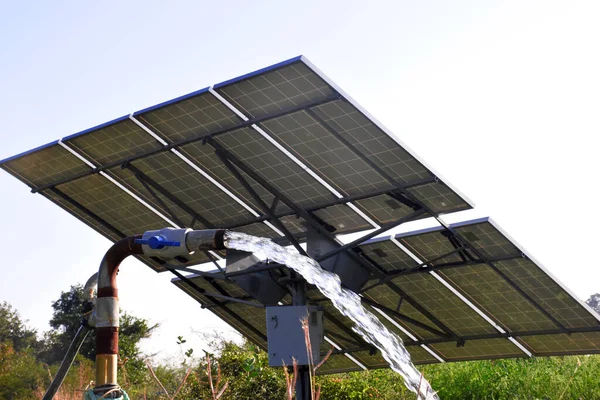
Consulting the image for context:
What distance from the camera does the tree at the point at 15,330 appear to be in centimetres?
4012

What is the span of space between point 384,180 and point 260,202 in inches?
70.7

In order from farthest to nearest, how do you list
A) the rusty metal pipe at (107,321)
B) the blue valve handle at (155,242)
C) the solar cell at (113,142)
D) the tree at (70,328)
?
1. the tree at (70,328)
2. the solar cell at (113,142)
3. the blue valve handle at (155,242)
4. the rusty metal pipe at (107,321)

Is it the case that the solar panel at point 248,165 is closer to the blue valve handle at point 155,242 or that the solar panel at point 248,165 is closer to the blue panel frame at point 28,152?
the blue panel frame at point 28,152

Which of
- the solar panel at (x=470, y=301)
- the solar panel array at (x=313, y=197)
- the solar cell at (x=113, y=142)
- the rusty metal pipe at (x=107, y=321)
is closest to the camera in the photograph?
the rusty metal pipe at (x=107, y=321)

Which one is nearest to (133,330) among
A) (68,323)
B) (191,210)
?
(68,323)

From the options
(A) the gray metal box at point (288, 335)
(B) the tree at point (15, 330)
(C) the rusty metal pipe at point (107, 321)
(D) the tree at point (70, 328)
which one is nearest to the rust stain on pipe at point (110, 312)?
(C) the rusty metal pipe at point (107, 321)

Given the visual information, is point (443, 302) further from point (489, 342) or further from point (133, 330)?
point (133, 330)

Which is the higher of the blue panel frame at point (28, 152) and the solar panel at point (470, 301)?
the blue panel frame at point (28, 152)

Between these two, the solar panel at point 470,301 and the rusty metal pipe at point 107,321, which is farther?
the solar panel at point 470,301

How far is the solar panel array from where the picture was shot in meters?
10.2

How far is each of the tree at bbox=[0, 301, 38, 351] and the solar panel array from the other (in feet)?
95.1

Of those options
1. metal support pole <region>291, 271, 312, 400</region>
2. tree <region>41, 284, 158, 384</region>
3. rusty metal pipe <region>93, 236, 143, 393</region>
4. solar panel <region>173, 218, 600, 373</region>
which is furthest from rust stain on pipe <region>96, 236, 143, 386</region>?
tree <region>41, 284, 158, 384</region>

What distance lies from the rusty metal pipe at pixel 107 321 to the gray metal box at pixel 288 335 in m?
5.87

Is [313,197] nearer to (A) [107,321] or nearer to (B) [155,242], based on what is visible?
(B) [155,242]
